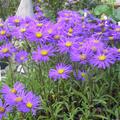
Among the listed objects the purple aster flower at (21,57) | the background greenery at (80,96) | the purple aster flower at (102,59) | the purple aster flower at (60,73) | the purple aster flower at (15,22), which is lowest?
the background greenery at (80,96)

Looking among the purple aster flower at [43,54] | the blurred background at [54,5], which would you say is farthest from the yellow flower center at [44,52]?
the blurred background at [54,5]

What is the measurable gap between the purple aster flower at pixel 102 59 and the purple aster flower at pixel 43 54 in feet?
0.70

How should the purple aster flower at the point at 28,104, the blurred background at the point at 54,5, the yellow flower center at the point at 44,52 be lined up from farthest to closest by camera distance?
the blurred background at the point at 54,5 → the yellow flower center at the point at 44,52 → the purple aster flower at the point at 28,104

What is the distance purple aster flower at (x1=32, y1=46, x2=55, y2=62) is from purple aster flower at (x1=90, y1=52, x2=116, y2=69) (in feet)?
0.70

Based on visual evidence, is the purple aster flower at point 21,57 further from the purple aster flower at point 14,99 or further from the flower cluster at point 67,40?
the purple aster flower at point 14,99

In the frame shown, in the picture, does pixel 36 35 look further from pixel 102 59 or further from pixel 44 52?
pixel 102 59

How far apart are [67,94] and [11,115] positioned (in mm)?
309

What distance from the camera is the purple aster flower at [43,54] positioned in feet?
5.70

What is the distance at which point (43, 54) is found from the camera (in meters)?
1.76

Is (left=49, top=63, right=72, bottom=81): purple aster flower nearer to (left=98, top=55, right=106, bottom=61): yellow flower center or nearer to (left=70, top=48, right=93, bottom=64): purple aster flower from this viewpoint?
(left=70, top=48, right=93, bottom=64): purple aster flower

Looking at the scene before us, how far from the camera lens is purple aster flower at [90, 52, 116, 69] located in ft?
5.42

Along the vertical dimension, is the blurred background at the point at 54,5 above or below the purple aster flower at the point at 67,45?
below

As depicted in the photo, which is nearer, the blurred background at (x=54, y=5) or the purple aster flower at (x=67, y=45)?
the purple aster flower at (x=67, y=45)

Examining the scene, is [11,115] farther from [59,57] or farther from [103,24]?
[103,24]
